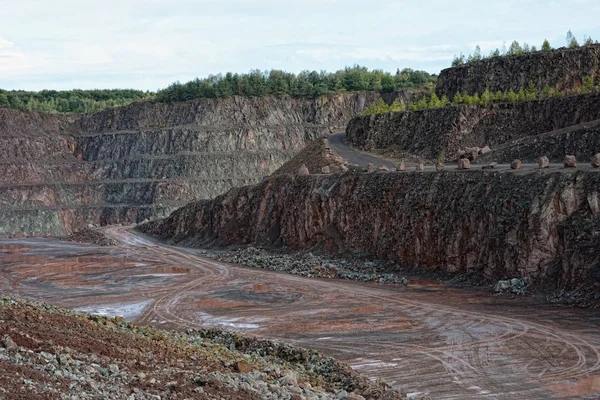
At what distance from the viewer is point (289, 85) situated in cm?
14388

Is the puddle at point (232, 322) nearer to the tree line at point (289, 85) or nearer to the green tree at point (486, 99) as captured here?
the green tree at point (486, 99)

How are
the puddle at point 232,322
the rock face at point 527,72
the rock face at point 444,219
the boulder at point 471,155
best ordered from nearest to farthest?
the puddle at point 232,322, the rock face at point 444,219, the boulder at point 471,155, the rock face at point 527,72

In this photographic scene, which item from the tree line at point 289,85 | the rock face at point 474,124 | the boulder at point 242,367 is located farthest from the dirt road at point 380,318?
the tree line at point 289,85

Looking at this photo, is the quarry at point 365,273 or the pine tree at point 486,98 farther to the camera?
the pine tree at point 486,98

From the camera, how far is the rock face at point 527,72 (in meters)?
82.5

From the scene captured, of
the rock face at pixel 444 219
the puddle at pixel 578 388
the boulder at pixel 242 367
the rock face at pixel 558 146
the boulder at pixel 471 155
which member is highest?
the rock face at pixel 558 146

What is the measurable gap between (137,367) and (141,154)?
380 feet

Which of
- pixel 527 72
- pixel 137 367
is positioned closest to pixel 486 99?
pixel 527 72

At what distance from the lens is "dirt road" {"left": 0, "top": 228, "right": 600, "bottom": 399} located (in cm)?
2717

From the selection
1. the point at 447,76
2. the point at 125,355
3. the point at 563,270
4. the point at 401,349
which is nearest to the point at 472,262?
the point at 563,270

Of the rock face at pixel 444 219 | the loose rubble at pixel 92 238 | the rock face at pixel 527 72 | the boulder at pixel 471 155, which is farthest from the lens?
the loose rubble at pixel 92 238

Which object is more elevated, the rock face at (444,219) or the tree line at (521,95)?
the tree line at (521,95)

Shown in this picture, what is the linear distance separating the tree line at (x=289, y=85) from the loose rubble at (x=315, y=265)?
243ft

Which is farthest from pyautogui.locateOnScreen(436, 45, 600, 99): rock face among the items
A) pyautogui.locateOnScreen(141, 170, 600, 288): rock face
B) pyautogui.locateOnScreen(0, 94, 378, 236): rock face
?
pyautogui.locateOnScreen(0, 94, 378, 236): rock face
